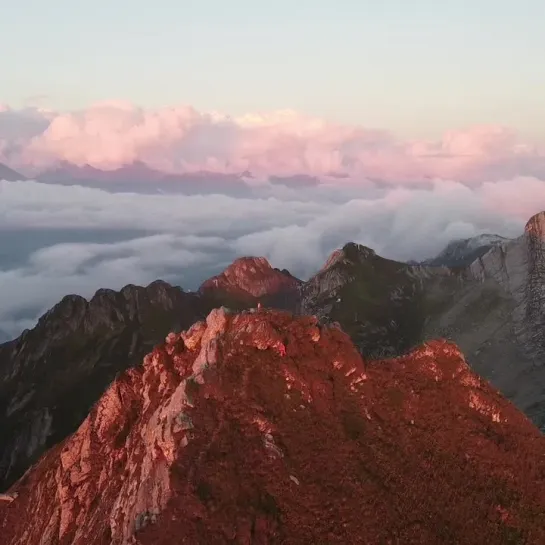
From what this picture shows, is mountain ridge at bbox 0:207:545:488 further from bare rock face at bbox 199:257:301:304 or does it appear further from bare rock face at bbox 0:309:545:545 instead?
bare rock face at bbox 0:309:545:545

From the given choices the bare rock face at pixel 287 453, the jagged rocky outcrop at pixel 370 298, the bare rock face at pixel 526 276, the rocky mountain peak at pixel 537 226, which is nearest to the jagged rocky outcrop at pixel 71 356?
the jagged rocky outcrop at pixel 370 298

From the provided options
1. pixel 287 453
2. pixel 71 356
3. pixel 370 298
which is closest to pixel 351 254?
pixel 370 298

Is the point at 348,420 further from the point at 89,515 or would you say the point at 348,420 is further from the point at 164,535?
the point at 89,515

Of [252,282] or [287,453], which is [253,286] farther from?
[287,453]

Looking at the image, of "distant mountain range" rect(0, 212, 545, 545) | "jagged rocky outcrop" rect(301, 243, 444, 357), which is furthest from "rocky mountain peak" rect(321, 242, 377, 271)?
"distant mountain range" rect(0, 212, 545, 545)

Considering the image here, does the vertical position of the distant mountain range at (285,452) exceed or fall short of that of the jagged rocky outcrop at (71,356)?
it exceeds it

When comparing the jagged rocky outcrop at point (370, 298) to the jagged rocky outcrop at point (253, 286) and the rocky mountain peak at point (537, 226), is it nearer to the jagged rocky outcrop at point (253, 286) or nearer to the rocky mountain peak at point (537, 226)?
the jagged rocky outcrop at point (253, 286)

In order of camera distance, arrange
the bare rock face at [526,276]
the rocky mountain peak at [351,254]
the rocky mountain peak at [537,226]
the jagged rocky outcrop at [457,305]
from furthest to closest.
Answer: the rocky mountain peak at [351,254] < the rocky mountain peak at [537,226] < the bare rock face at [526,276] < the jagged rocky outcrop at [457,305]

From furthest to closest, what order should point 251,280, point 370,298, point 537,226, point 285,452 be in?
point 251,280, point 370,298, point 537,226, point 285,452
